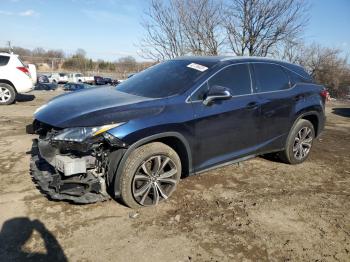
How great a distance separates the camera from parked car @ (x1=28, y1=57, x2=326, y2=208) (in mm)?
3523

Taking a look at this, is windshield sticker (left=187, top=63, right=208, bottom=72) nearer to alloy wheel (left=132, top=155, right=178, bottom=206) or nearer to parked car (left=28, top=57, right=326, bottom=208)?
parked car (left=28, top=57, right=326, bottom=208)

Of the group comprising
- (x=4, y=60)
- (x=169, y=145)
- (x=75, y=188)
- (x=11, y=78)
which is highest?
(x=4, y=60)

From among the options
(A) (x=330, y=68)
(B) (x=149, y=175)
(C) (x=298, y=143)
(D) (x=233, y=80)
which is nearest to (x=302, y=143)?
(C) (x=298, y=143)

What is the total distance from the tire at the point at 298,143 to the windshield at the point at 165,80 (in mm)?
1997

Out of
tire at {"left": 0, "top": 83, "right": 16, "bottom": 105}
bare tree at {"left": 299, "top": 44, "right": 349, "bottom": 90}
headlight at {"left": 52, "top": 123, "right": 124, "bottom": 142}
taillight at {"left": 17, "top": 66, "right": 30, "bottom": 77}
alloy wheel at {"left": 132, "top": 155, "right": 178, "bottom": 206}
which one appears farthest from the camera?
bare tree at {"left": 299, "top": 44, "right": 349, "bottom": 90}

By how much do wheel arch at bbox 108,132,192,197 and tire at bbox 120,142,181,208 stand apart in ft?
0.17

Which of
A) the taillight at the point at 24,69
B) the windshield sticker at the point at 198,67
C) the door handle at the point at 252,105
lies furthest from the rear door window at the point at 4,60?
the door handle at the point at 252,105

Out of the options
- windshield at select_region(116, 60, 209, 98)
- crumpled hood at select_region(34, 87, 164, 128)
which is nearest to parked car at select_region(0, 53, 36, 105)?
windshield at select_region(116, 60, 209, 98)

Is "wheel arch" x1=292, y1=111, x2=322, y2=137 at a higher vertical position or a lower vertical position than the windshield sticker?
lower

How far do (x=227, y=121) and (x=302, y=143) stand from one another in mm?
2038

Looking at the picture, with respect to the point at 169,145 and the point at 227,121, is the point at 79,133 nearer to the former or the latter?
the point at 169,145

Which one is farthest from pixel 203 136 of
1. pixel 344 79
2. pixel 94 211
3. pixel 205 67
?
pixel 344 79

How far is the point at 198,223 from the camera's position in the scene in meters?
3.65

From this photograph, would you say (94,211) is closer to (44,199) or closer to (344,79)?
(44,199)
